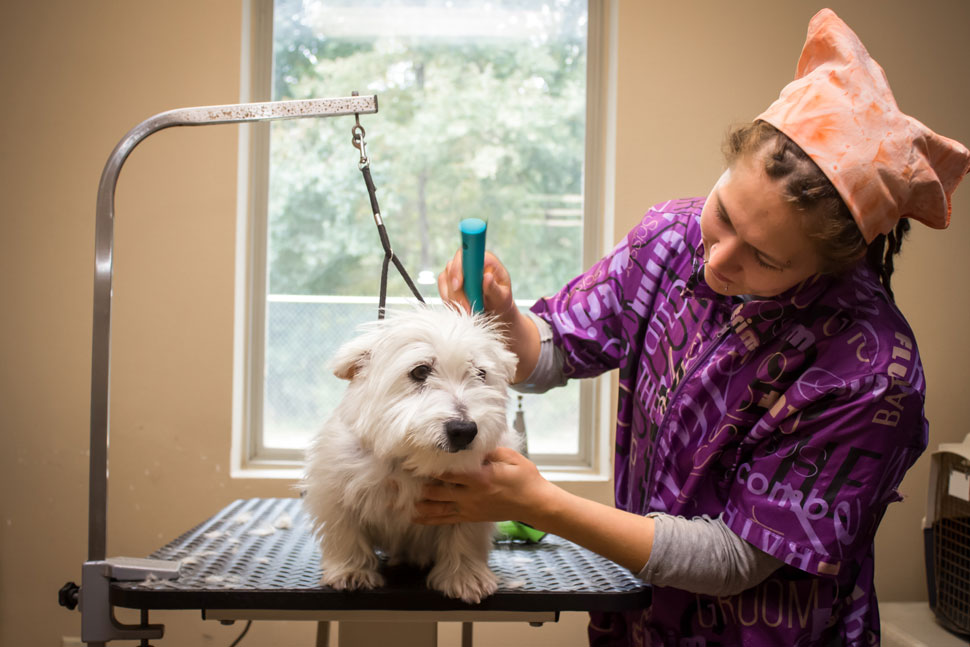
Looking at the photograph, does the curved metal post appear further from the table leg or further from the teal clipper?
the table leg

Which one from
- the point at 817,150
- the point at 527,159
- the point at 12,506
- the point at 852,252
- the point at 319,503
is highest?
the point at 527,159

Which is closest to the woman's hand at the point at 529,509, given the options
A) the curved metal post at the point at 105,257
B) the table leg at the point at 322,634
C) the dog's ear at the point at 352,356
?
the dog's ear at the point at 352,356

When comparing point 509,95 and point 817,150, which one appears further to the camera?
point 509,95

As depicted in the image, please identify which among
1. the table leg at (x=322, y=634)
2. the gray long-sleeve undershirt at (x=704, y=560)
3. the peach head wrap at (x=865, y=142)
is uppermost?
the peach head wrap at (x=865, y=142)

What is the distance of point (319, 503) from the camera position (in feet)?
3.65

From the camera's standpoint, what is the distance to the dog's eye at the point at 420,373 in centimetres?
104

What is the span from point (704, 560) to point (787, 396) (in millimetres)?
267

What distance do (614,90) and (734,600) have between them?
1.70 metres

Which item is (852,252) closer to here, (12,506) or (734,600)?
(734,600)

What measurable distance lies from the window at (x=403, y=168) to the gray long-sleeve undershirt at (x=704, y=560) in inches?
56.5

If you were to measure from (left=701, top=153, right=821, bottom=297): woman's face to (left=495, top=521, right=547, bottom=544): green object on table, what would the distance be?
64cm

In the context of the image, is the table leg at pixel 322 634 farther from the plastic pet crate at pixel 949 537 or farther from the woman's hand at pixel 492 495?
the plastic pet crate at pixel 949 537

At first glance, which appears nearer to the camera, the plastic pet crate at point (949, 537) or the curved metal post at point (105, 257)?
the curved metal post at point (105, 257)

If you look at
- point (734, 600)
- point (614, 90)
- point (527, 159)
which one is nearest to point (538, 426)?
point (527, 159)
